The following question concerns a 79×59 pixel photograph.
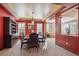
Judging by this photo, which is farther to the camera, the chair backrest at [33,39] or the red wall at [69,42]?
the chair backrest at [33,39]

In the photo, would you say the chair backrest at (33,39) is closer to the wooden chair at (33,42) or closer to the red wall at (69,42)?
the wooden chair at (33,42)

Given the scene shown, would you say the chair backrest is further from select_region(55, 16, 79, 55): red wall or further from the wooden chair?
select_region(55, 16, 79, 55): red wall

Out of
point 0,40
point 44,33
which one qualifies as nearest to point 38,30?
point 44,33

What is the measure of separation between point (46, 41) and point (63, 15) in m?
1.88

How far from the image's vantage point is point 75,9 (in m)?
5.99

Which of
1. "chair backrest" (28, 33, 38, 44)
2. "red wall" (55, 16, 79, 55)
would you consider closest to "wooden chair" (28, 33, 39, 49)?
"chair backrest" (28, 33, 38, 44)

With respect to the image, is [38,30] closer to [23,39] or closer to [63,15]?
[23,39]

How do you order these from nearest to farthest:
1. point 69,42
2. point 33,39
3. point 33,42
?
point 69,42 → point 33,42 → point 33,39

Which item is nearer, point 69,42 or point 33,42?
point 69,42

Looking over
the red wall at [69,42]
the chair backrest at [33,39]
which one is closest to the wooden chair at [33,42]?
the chair backrest at [33,39]

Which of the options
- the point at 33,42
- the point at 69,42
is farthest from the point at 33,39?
the point at 69,42

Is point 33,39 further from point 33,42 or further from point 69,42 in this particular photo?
A: point 69,42

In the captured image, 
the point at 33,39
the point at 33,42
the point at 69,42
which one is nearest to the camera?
the point at 69,42

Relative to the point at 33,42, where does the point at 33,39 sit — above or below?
above
